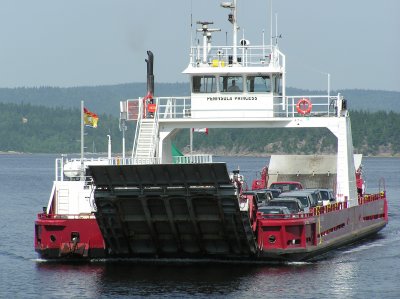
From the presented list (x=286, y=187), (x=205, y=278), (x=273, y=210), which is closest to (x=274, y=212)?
(x=273, y=210)

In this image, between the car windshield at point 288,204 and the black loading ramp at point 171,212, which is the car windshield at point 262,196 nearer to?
the car windshield at point 288,204

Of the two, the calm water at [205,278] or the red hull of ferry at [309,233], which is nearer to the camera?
the calm water at [205,278]

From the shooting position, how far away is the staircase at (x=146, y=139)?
35181 millimetres

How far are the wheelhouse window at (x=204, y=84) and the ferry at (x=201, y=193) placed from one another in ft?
0.11

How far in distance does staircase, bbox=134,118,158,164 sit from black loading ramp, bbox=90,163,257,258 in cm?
246

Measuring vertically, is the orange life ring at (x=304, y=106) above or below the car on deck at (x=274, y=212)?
above

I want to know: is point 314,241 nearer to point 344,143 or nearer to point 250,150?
point 344,143

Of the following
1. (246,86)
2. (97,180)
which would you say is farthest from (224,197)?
(246,86)

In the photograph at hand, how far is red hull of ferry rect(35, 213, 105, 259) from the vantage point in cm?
3388

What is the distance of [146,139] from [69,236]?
4034 mm

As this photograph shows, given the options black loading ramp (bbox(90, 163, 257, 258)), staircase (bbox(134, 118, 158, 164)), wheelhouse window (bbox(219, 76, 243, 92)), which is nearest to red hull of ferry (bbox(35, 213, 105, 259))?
black loading ramp (bbox(90, 163, 257, 258))

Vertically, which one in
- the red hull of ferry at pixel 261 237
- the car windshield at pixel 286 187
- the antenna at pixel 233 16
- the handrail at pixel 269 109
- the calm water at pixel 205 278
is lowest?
the calm water at pixel 205 278

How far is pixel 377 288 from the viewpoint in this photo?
3170 cm

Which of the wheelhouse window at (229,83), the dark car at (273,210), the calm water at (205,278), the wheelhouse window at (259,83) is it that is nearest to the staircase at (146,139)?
the wheelhouse window at (229,83)
